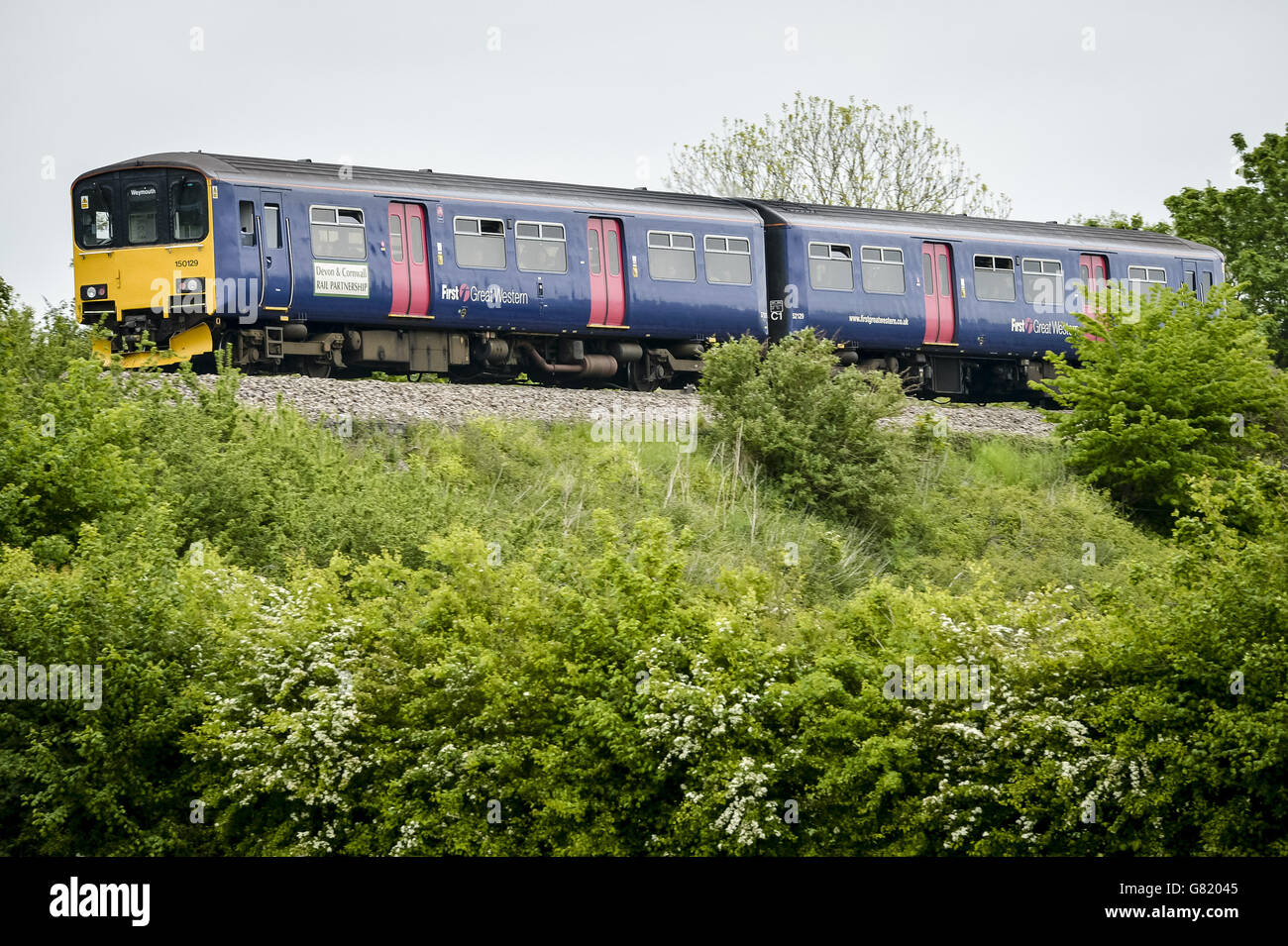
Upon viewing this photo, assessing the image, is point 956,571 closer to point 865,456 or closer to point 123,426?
point 865,456

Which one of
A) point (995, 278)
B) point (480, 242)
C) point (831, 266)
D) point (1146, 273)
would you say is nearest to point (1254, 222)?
point (1146, 273)

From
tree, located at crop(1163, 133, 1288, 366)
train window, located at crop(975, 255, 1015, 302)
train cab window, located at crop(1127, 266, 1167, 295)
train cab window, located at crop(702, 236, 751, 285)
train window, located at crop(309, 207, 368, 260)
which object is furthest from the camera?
tree, located at crop(1163, 133, 1288, 366)

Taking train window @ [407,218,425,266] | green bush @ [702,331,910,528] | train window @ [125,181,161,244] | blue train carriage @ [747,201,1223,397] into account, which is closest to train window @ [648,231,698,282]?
blue train carriage @ [747,201,1223,397]

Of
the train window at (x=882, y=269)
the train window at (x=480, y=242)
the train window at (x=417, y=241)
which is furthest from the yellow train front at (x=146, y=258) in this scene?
the train window at (x=882, y=269)

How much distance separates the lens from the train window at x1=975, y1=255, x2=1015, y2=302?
26859mm

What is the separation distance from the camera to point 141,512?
1415 cm

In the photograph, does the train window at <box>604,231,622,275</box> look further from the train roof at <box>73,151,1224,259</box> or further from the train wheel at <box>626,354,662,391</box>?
the train wheel at <box>626,354,662,391</box>

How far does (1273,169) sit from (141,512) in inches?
1331

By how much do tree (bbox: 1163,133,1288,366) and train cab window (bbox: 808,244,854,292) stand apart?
17.5 m

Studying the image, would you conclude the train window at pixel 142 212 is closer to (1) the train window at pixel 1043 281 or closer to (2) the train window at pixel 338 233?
(2) the train window at pixel 338 233

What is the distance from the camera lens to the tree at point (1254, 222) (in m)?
39.2

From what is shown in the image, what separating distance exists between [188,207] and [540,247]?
15.7 ft

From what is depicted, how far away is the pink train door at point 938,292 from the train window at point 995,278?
22.8 inches
